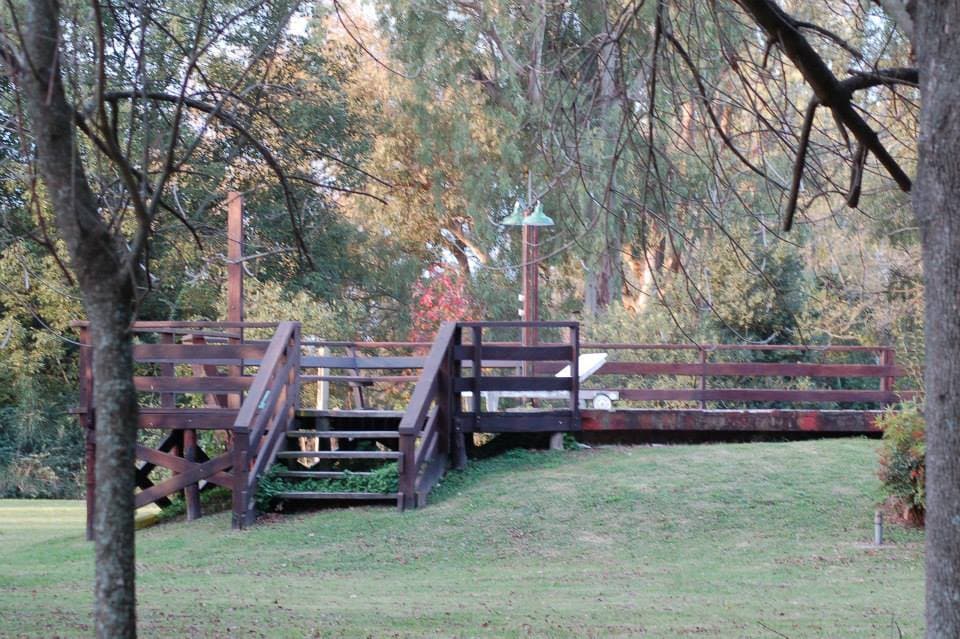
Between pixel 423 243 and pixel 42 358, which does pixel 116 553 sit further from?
pixel 423 243

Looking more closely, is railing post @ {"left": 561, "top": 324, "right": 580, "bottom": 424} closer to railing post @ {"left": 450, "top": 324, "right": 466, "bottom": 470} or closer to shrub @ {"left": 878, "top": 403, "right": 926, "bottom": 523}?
railing post @ {"left": 450, "top": 324, "right": 466, "bottom": 470}

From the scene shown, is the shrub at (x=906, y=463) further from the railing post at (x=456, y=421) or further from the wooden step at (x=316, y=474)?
the wooden step at (x=316, y=474)

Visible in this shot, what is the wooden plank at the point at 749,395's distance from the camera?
706 inches

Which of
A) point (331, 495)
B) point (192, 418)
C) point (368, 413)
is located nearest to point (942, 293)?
point (331, 495)

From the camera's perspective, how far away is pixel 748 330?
22.9 meters

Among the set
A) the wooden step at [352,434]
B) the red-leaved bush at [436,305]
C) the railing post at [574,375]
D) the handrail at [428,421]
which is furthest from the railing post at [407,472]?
the red-leaved bush at [436,305]

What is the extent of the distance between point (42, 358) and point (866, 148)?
23.9 meters

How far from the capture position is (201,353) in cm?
1414

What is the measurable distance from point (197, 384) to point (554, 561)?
18.6 feet

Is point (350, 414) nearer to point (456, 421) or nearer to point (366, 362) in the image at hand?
point (456, 421)

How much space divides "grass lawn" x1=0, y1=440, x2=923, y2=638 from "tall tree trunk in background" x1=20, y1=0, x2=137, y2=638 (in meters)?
2.99

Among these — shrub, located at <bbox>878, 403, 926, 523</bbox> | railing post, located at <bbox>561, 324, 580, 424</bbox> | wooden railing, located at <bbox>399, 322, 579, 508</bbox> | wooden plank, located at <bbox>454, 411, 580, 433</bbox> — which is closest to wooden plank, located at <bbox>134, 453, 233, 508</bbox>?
wooden railing, located at <bbox>399, 322, 579, 508</bbox>

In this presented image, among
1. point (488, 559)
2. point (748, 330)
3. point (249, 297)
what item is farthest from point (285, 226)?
point (488, 559)

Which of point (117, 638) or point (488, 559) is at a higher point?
point (117, 638)
